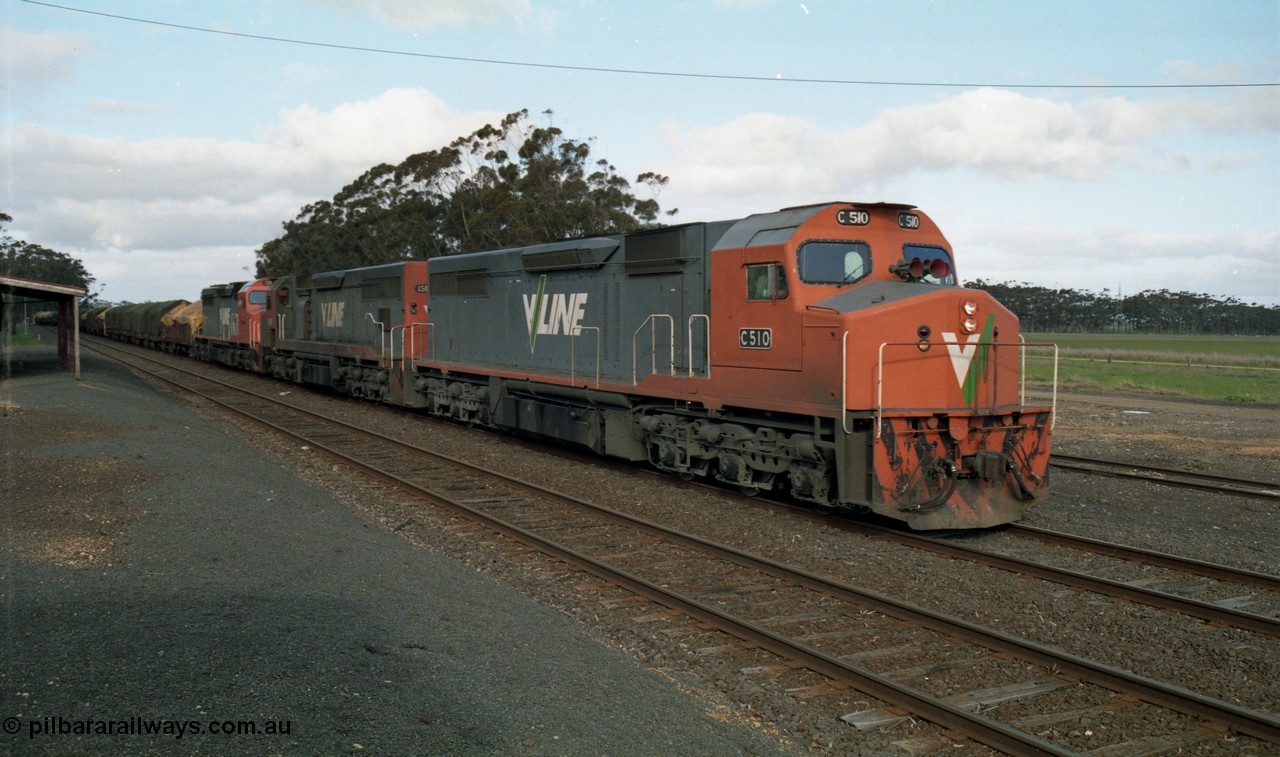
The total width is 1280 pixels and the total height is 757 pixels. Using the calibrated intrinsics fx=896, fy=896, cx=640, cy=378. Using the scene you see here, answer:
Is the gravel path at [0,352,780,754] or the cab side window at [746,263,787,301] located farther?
the cab side window at [746,263,787,301]

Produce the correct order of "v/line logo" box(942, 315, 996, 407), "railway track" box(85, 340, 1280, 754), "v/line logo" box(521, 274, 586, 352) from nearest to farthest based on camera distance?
"railway track" box(85, 340, 1280, 754)
"v/line logo" box(942, 315, 996, 407)
"v/line logo" box(521, 274, 586, 352)

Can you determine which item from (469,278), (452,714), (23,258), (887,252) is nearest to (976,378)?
(887,252)

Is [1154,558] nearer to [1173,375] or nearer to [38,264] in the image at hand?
[1173,375]

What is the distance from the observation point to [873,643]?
6.23 metres

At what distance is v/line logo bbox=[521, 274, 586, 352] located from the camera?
13984 millimetres

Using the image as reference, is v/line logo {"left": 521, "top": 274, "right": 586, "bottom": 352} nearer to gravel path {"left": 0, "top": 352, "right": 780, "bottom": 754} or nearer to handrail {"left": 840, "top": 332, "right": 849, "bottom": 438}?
gravel path {"left": 0, "top": 352, "right": 780, "bottom": 754}

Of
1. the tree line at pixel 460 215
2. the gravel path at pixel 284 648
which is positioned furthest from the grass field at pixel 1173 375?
the gravel path at pixel 284 648

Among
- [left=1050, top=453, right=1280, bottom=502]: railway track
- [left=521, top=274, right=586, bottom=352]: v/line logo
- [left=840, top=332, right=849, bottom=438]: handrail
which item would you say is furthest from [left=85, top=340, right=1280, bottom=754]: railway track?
[left=1050, top=453, right=1280, bottom=502]: railway track

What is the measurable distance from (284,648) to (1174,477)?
12.7 meters

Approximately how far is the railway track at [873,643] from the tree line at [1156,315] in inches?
3637

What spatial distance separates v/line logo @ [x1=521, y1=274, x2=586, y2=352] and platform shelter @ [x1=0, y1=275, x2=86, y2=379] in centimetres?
1227

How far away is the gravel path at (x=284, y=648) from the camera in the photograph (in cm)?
451

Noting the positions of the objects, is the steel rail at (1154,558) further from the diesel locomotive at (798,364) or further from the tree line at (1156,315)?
the tree line at (1156,315)

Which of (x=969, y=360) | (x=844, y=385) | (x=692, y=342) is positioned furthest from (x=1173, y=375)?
(x=844, y=385)
